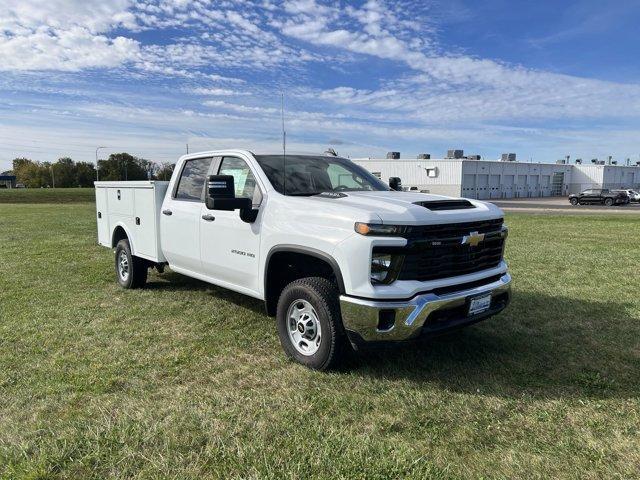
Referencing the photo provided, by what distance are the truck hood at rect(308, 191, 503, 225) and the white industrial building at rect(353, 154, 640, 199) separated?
43.6 meters

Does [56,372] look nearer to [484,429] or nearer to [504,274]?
[484,429]

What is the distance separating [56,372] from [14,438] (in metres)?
1.10

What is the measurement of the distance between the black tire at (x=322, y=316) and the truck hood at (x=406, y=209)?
2.29 feet

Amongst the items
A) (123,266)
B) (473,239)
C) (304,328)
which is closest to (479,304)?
(473,239)

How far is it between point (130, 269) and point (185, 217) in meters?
1.97

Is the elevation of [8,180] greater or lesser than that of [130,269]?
lesser

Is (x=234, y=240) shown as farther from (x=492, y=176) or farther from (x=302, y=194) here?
(x=492, y=176)

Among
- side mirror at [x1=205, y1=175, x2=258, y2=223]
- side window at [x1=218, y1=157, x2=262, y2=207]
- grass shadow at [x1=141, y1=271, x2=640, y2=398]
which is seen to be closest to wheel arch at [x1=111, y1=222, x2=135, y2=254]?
grass shadow at [x1=141, y1=271, x2=640, y2=398]

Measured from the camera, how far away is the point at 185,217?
18.5 ft

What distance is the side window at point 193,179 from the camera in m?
5.58

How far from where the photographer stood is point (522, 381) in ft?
13.1

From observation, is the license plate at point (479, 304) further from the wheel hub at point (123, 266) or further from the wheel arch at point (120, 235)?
the wheel hub at point (123, 266)

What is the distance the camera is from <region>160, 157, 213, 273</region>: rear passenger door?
5512mm

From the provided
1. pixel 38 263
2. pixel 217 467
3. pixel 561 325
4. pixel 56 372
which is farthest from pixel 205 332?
pixel 38 263
